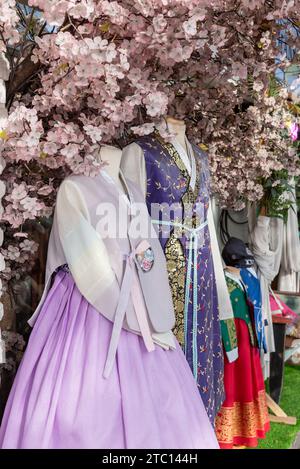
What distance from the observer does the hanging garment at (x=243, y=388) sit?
130 inches

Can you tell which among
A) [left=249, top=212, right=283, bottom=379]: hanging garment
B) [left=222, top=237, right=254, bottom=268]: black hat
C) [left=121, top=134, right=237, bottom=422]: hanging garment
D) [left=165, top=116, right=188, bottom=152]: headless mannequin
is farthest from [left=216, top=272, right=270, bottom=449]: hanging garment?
[left=165, top=116, right=188, bottom=152]: headless mannequin

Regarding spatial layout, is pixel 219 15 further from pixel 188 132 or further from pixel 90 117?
pixel 188 132

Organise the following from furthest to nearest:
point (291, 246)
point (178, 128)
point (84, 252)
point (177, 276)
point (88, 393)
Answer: point (291, 246), point (178, 128), point (177, 276), point (84, 252), point (88, 393)

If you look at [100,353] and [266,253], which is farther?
[266,253]

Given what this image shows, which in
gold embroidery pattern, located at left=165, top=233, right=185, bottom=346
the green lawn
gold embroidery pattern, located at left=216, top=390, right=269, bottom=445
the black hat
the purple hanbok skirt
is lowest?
the green lawn

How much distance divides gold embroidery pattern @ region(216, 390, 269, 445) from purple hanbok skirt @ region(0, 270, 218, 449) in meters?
1.56

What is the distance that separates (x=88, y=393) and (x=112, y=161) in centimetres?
81

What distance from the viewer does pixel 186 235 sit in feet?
7.43

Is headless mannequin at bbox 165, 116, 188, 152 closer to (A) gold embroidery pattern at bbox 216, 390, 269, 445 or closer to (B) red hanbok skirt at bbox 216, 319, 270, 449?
(B) red hanbok skirt at bbox 216, 319, 270, 449

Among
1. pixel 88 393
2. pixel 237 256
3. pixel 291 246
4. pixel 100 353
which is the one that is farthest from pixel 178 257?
pixel 291 246

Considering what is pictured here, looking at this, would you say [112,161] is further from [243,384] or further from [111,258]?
[243,384]

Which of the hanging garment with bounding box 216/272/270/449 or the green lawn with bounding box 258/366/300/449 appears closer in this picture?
the hanging garment with bounding box 216/272/270/449

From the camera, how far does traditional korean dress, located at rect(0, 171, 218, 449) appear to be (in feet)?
5.17

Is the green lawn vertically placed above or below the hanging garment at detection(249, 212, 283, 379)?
below
